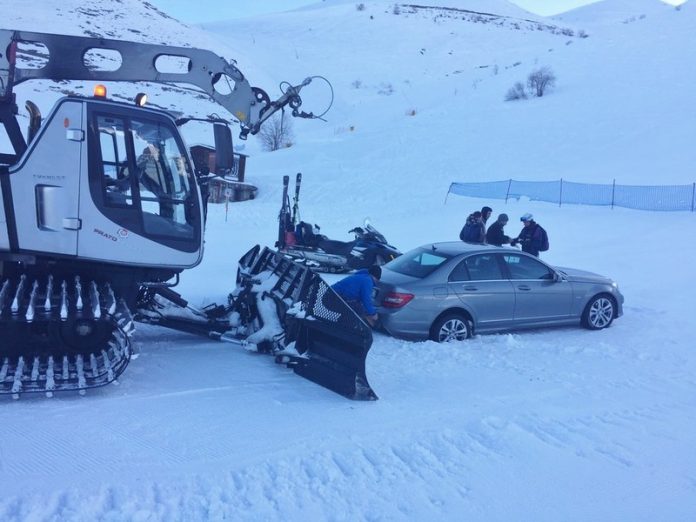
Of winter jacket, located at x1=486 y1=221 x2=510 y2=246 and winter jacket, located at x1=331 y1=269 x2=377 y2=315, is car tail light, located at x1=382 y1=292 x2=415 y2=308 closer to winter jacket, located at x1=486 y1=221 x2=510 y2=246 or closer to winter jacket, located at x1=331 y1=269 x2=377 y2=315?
winter jacket, located at x1=331 y1=269 x2=377 y2=315

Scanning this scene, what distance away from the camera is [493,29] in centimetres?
9138

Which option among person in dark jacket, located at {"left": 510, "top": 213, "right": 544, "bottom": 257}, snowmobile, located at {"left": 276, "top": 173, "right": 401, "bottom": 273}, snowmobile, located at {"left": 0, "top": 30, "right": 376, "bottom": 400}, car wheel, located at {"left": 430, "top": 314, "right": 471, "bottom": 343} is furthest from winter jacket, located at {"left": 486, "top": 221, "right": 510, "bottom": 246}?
snowmobile, located at {"left": 0, "top": 30, "right": 376, "bottom": 400}

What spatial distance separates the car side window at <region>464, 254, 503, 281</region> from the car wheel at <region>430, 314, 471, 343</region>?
652 millimetres

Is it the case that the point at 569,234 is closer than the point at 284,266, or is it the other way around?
the point at 284,266

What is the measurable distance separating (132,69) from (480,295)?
545 centimetres

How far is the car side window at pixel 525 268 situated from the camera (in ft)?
32.2

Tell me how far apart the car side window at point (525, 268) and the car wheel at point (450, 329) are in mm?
1124

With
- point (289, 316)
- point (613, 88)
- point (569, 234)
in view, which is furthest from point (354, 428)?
point (613, 88)

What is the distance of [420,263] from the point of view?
969cm

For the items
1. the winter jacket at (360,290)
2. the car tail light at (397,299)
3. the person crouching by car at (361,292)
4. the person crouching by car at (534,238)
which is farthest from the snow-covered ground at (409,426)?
the person crouching by car at (534,238)

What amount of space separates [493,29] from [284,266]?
3576 inches

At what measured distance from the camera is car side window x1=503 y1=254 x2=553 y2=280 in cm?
983

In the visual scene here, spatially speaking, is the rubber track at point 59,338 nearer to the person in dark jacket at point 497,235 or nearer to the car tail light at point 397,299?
the car tail light at point 397,299

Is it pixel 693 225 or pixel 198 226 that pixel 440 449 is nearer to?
pixel 198 226
